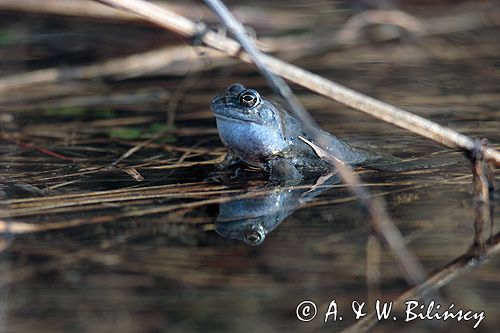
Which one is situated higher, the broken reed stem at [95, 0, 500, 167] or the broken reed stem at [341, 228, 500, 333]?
the broken reed stem at [95, 0, 500, 167]

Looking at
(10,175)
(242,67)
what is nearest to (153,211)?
(10,175)

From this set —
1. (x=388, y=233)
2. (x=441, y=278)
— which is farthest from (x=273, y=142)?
(x=441, y=278)

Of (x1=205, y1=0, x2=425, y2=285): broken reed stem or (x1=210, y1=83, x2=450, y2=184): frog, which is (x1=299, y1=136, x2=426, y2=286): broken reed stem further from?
(x1=210, y1=83, x2=450, y2=184): frog

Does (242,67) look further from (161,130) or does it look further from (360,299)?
(360,299)

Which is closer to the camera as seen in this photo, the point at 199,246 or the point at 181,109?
the point at 199,246

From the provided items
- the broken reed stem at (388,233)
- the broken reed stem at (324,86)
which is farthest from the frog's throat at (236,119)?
the broken reed stem at (388,233)

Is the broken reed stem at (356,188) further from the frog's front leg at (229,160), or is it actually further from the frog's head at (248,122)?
the frog's front leg at (229,160)

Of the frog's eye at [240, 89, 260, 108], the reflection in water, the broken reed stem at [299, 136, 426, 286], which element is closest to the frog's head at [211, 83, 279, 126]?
the frog's eye at [240, 89, 260, 108]
